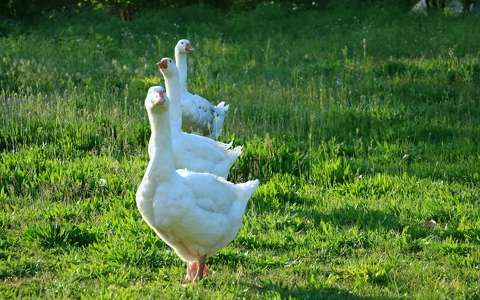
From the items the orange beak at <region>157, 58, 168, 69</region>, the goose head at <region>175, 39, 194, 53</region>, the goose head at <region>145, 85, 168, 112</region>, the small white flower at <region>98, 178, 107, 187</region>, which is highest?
the goose head at <region>145, 85, 168, 112</region>

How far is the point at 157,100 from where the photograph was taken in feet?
18.4

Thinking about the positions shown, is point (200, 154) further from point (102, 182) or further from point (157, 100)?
point (157, 100)

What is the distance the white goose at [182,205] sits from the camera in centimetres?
548

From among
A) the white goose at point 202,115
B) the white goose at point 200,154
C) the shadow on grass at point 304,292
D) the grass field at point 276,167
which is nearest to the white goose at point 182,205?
the grass field at point 276,167

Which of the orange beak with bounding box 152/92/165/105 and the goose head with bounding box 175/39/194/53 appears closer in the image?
the orange beak with bounding box 152/92/165/105

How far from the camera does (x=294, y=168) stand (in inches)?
330

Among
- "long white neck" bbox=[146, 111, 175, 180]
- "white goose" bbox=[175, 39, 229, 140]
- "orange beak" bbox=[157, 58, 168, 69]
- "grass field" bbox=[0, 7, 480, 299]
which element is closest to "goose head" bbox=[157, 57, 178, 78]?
"orange beak" bbox=[157, 58, 168, 69]

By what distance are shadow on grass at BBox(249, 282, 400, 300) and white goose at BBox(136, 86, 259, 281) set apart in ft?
1.45

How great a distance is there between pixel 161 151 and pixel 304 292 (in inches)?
53.5

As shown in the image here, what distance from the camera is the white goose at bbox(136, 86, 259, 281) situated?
548 cm

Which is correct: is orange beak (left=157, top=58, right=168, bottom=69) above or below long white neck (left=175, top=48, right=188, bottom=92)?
above

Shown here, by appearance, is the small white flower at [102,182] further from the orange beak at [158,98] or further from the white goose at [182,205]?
the orange beak at [158,98]

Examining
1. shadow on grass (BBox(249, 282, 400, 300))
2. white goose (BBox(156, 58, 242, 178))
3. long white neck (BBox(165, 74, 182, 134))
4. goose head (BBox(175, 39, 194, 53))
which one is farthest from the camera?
goose head (BBox(175, 39, 194, 53))

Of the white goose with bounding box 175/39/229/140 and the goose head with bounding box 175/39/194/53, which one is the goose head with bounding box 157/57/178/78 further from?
the goose head with bounding box 175/39/194/53
